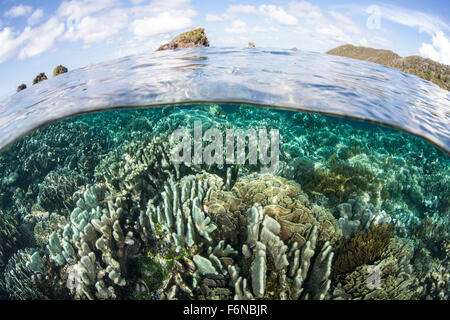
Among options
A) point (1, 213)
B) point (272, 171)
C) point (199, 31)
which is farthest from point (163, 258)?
point (199, 31)

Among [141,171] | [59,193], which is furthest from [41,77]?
[141,171]

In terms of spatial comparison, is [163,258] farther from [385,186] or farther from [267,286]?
[385,186]

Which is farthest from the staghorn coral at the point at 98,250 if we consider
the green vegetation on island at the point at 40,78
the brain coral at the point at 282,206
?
the green vegetation on island at the point at 40,78

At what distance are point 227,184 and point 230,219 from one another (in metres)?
1.43

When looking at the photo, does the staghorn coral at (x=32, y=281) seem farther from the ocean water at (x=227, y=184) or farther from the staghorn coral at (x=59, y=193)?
the staghorn coral at (x=59, y=193)

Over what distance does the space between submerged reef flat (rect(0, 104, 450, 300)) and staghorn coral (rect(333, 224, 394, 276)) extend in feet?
0.06

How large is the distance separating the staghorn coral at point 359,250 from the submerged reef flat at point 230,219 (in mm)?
18

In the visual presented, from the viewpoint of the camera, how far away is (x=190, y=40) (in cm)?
1745

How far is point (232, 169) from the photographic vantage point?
18.7ft

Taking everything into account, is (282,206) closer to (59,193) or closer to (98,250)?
(98,250)

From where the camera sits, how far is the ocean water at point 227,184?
3465mm

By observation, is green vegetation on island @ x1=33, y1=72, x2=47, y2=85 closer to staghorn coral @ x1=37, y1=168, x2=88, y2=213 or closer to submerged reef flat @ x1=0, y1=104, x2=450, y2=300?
submerged reef flat @ x1=0, y1=104, x2=450, y2=300

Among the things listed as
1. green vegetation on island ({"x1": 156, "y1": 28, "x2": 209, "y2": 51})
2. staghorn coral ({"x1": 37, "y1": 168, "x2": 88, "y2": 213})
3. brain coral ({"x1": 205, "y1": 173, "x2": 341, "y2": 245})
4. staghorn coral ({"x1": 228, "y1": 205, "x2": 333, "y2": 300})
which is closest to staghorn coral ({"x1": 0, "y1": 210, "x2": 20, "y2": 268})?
staghorn coral ({"x1": 37, "y1": 168, "x2": 88, "y2": 213})
